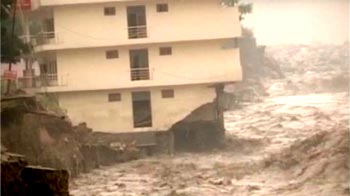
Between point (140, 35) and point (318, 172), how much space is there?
323cm

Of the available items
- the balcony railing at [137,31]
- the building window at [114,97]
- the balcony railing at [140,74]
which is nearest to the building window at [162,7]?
the balcony railing at [137,31]

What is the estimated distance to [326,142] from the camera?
8.02 meters

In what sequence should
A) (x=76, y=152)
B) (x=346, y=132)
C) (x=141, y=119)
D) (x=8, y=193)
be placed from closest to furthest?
1. (x=8, y=193)
2. (x=76, y=152)
3. (x=346, y=132)
4. (x=141, y=119)

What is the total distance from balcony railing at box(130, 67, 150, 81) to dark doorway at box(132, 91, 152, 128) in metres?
0.23

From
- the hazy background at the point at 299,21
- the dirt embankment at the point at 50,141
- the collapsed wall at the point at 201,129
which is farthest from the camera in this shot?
the hazy background at the point at 299,21

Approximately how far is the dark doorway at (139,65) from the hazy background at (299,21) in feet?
8.14

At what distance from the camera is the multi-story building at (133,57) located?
337 inches

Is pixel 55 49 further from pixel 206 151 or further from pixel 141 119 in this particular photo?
pixel 206 151

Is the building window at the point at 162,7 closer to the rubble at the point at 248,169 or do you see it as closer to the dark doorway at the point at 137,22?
the dark doorway at the point at 137,22

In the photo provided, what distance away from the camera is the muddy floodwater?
22.1 ft

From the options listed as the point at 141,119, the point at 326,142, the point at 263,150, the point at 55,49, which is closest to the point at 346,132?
the point at 326,142

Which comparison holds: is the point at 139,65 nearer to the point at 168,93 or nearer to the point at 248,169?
the point at 168,93

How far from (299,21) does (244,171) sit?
21.4 ft

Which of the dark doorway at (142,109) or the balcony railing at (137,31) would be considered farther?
the dark doorway at (142,109)
